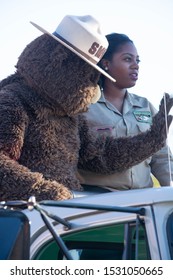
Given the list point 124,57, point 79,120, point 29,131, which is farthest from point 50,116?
point 124,57

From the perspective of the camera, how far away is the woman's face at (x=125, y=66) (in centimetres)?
409

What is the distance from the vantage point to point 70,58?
10.7 ft

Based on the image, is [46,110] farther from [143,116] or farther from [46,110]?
[143,116]

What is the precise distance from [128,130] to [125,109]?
185 mm

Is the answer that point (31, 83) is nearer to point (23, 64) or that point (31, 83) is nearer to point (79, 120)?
point (23, 64)

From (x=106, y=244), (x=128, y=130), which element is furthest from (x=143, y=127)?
(x=106, y=244)

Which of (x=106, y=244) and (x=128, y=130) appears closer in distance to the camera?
(x=106, y=244)

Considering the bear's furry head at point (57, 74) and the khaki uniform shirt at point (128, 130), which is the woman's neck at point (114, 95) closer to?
the khaki uniform shirt at point (128, 130)

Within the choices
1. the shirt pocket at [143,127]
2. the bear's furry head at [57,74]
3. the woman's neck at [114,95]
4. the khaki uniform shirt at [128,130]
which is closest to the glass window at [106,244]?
the bear's furry head at [57,74]

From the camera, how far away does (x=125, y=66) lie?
13.5ft

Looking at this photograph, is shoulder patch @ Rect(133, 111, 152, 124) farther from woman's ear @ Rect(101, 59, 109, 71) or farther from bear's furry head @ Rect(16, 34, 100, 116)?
bear's furry head @ Rect(16, 34, 100, 116)

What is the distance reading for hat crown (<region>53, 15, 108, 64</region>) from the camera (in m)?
3.28

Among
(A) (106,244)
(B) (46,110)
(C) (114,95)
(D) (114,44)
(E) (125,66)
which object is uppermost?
(D) (114,44)

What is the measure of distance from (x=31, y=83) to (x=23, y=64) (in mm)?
122
